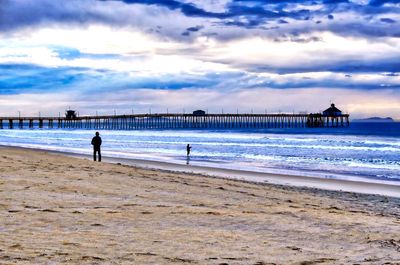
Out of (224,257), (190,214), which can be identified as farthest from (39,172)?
→ (224,257)

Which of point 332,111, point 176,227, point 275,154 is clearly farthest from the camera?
point 332,111

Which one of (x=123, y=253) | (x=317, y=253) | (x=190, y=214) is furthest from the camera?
(x=190, y=214)

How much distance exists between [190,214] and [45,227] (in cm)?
243

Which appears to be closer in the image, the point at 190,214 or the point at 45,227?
the point at 45,227

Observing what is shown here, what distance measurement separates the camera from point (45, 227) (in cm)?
717

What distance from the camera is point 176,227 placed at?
301 inches

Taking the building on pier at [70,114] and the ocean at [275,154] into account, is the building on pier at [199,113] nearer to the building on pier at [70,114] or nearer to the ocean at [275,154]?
the building on pier at [70,114]

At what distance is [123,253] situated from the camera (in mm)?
6031

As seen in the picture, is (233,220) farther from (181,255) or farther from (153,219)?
(181,255)

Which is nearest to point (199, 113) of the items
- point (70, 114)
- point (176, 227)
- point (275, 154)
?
point (70, 114)

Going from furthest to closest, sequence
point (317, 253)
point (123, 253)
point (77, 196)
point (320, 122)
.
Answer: point (320, 122), point (77, 196), point (317, 253), point (123, 253)

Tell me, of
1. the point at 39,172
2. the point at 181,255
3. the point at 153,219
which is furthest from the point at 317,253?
the point at 39,172

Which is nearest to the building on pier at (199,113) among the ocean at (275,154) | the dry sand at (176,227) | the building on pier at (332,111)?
the building on pier at (332,111)

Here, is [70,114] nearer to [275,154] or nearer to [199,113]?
[199,113]
